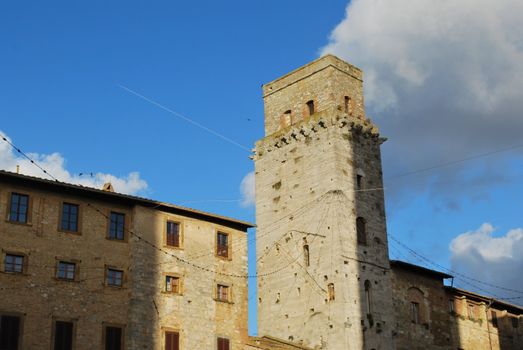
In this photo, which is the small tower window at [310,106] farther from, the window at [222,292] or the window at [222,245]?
the window at [222,292]

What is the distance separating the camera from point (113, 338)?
3803 centimetres

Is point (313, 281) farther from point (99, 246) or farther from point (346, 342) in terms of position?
point (99, 246)

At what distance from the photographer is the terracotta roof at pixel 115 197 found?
3712cm

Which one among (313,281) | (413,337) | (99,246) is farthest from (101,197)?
(413,337)

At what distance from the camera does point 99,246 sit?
38.9 meters

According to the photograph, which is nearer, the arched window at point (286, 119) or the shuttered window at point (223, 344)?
the shuttered window at point (223, 344)

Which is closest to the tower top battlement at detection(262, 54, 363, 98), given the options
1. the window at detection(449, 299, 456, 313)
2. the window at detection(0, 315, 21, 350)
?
the window at detection(449, 299, 456, 313)

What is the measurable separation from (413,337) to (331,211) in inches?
411

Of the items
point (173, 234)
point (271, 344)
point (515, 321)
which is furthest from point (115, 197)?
point (515, 321)

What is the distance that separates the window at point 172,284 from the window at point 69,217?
→ 212 inches

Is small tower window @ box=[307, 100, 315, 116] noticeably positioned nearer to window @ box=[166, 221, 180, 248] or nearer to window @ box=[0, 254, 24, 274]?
window @ box=[166, 221, 180, 248]

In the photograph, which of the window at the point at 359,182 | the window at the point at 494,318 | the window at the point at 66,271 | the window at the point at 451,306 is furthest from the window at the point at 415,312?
the window at the point at 66,271

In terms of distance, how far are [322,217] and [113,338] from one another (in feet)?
55.4

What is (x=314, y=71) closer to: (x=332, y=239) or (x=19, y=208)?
(x=332, y=239)
